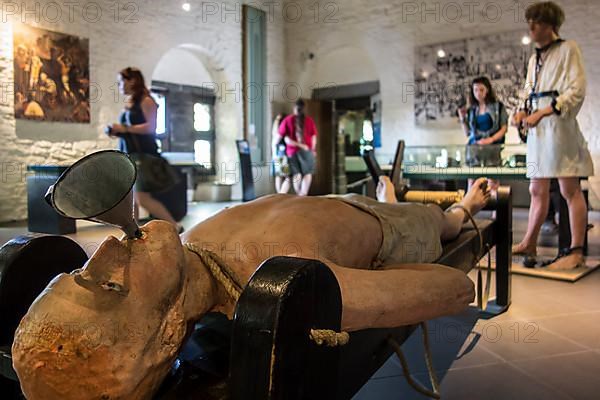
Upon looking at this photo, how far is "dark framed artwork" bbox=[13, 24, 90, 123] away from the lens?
636 cm

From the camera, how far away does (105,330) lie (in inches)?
30.5

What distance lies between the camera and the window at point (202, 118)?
433 inches

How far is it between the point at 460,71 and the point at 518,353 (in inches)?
295

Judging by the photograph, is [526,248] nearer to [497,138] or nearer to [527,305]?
[527,305]

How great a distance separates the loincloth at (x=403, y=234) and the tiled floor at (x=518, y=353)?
44 centimetres

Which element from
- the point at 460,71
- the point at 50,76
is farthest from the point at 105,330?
the point at 460,71

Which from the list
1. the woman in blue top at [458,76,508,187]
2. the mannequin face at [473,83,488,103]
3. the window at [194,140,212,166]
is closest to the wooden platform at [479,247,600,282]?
the woman in blue top at [458,76,508,187]

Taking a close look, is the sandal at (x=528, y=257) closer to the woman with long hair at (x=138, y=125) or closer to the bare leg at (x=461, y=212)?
the bare leg at (x=461, y=212)

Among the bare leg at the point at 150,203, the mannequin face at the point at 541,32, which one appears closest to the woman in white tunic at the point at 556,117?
the mannequin face at the point at 541,32

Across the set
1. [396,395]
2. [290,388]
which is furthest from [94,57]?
[290,388]

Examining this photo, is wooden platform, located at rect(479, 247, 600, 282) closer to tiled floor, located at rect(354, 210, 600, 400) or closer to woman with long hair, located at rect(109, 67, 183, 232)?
tiled floor, located at rect(354, 210, 600, 400)

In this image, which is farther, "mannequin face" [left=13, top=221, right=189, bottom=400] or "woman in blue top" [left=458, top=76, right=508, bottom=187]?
"woman in blue top" [left=458, top=76, right=508, bottom=187]

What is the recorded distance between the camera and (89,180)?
0.83m

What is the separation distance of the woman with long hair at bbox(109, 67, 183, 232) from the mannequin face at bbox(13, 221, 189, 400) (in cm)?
316
